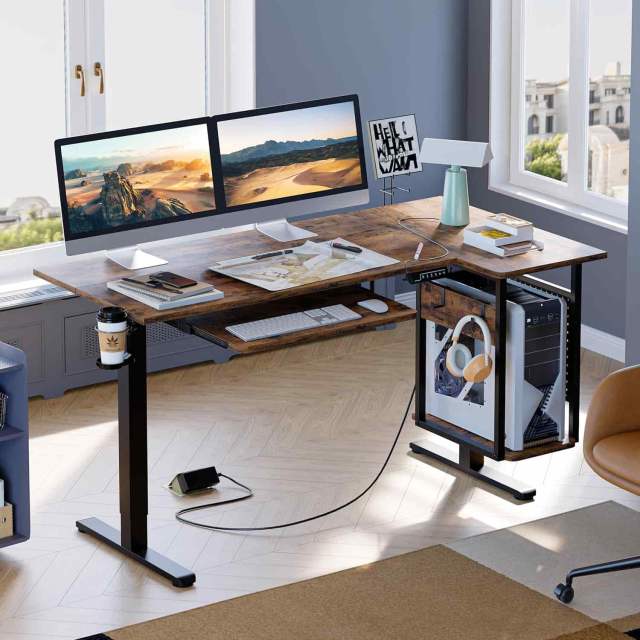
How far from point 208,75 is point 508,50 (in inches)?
59.0

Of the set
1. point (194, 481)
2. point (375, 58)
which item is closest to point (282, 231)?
point (194, 481)

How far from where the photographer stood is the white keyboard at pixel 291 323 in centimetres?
481

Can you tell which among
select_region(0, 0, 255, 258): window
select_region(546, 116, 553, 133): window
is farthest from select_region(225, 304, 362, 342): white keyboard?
select_region(546, 116, 553, 133): window

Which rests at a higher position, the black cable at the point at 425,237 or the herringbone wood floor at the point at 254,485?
the black cable at the point at 425,237

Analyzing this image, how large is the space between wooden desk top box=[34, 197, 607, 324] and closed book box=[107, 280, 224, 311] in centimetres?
2

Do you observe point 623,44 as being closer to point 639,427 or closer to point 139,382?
point 639,427

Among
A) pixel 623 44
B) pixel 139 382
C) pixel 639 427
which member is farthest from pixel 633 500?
pixel 623 44

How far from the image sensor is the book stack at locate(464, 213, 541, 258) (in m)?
5.27

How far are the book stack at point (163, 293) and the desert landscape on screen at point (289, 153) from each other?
2.03 feet

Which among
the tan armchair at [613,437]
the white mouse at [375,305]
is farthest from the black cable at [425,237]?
the tan armchair at [613,437]

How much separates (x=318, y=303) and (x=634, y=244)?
5.08ft

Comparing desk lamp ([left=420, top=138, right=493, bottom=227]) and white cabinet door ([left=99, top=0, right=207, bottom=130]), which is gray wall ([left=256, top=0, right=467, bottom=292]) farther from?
desk lamp ([left=420, top=138, right=493, bottom=227])

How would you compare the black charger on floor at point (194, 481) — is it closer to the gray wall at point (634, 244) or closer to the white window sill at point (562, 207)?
the gray wall at point (634, 244)

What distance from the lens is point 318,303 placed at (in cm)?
512
